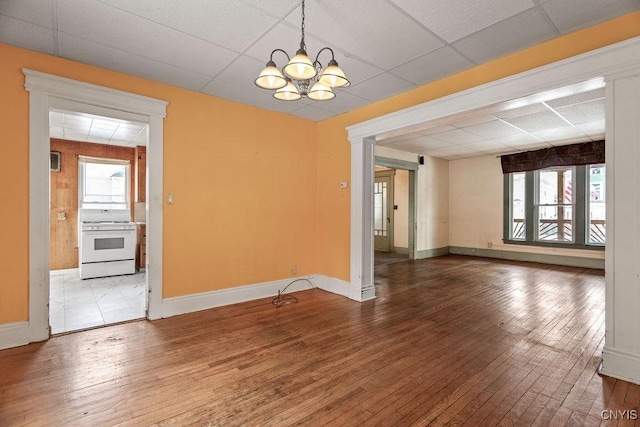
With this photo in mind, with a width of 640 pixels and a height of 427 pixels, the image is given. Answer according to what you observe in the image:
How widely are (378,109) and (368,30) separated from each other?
1609 millimetres

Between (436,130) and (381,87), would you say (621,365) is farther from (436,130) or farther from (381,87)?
(436,130)

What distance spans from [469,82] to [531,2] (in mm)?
966

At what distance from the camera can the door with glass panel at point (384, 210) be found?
885 centimetres

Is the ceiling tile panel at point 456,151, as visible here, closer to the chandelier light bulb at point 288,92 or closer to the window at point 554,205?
the window at point 554,205

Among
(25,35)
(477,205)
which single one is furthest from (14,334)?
(477,205)

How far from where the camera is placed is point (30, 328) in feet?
9.09

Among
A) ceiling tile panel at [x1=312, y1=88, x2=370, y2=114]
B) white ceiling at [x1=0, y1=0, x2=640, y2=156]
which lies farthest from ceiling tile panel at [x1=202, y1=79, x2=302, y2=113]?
ceiling tile panel at [x1=312, y1=88, x2=370, y2=114]

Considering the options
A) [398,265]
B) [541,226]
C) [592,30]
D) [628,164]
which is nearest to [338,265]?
[398,265]

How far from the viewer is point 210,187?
3824mm

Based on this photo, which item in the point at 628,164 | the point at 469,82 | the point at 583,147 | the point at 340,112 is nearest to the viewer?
the point at 628,164

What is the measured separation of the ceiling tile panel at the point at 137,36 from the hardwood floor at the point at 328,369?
2.62 meters

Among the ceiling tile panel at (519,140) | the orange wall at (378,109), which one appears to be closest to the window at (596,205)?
the ceiling tile panel at (519,140)

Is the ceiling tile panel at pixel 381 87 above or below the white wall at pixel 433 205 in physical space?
above

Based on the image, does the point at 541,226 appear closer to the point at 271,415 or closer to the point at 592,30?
the point at 592,30
